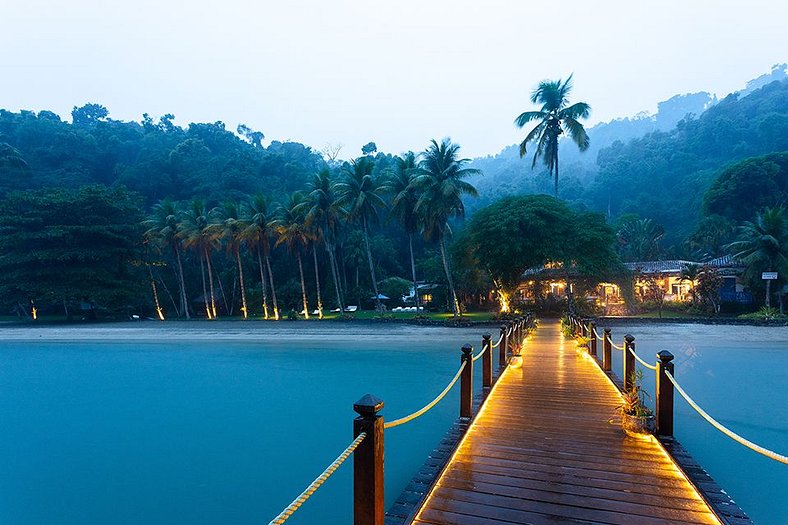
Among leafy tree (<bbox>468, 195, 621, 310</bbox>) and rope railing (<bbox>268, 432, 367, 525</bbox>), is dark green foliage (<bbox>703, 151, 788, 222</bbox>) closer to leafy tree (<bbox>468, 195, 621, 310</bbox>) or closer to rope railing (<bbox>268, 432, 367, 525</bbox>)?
leafy tree (<bbox>468, 195, 621, 310</bbox>)

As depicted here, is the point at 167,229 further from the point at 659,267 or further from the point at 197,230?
the point at 659,267

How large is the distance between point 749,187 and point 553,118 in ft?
83.8

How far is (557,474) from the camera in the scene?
4672mm

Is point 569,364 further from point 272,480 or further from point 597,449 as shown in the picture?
point 272,480

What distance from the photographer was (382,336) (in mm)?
23578

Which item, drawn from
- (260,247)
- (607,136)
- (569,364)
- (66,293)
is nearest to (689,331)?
(569,364)

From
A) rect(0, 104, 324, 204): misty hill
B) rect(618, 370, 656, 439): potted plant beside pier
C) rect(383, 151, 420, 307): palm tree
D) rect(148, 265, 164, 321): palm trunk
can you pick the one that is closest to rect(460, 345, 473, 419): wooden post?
rect(618, 370, 656, 439): potted plant beside pier

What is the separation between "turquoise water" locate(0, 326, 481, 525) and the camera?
696cm

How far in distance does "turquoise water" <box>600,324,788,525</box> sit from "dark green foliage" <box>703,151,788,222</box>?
1052 inches

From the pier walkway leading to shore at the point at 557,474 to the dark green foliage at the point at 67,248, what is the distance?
1470 inches

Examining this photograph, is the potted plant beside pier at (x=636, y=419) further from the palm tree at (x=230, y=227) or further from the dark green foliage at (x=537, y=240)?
the palm tree at (x=230, y=227)

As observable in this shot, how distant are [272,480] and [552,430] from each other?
16.3ft

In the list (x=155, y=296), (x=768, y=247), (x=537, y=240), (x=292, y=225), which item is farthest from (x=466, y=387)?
(x=155, y=296)

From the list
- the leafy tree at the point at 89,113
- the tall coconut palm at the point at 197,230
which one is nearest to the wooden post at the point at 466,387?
the tall coconut palm at the point at 197,230
